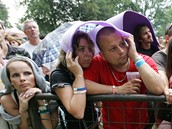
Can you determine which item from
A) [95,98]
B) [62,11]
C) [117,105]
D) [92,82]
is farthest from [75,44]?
[62,11]

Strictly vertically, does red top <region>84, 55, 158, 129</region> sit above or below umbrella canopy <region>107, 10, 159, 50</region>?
below

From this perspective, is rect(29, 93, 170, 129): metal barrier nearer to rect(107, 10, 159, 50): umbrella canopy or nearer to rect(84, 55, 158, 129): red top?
rect(84, 55, 158, 129): red top

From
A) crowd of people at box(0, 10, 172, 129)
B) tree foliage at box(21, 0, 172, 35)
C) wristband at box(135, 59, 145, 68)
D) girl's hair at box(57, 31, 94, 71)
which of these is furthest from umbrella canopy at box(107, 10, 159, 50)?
tree foliage at box(21, 0, 172, 35)

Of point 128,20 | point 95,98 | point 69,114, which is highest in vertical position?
point 128,20

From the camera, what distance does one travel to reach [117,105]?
5.90 ft

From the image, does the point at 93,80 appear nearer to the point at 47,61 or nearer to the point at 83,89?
the point at 83,89

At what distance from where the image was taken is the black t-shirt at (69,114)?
1771 mm

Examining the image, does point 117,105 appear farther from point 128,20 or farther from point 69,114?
point 128,20

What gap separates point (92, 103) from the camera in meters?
1.82

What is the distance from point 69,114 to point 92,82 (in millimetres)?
298

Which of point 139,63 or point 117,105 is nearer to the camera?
point 139,63

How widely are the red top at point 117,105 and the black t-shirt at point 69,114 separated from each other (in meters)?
0.10

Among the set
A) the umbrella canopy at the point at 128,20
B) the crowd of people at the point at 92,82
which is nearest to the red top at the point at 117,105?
the crowd of people at the point at 92,82

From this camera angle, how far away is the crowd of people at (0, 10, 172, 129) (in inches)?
66.9
